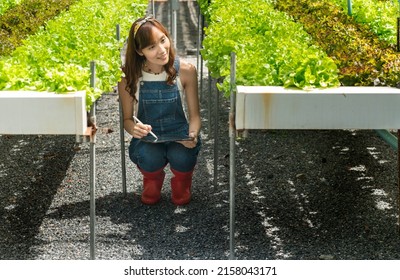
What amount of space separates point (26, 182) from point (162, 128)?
1.64 meters

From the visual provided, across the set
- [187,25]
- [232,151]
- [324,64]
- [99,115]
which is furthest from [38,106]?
[187,25]

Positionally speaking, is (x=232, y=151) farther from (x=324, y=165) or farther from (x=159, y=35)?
(x=324, y=165)

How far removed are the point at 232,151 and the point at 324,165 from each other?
9.31 feet

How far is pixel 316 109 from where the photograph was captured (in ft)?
18.4

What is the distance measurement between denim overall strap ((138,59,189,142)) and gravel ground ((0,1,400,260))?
0.60m

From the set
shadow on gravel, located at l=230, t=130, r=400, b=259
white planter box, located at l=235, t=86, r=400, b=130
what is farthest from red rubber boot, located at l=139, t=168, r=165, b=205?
white planter box, located at l=235, t=86, r=400, b=130

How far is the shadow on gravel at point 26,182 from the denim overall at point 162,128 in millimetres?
929

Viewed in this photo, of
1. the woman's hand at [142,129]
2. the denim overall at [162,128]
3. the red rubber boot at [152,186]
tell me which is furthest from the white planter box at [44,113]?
the red rubber boot at [152,186]

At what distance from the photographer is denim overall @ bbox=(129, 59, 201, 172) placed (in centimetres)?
715

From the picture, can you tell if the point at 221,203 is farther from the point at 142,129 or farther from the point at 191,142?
the point at 142,129

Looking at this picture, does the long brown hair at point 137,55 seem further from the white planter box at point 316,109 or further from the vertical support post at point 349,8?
the vertical support post at point 349,8

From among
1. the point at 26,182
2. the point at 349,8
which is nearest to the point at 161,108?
the point at 26,182

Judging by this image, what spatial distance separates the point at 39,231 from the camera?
6930mm

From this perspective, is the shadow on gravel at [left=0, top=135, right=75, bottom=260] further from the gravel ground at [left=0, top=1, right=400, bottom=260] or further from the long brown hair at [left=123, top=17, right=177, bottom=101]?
the long brown hair at [left=123, top=17, right=177, bottom=101]
